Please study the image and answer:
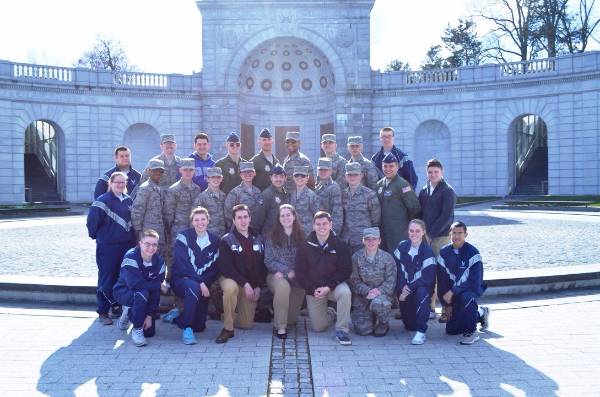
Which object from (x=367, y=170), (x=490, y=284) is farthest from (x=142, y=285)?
(x=490, y=284)

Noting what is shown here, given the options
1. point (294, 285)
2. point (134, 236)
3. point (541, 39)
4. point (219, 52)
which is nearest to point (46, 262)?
point (134, 236)

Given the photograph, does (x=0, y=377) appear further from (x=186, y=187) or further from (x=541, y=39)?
(x=541, y=39)

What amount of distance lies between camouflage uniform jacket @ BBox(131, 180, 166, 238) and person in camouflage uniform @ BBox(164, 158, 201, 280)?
0.51ft

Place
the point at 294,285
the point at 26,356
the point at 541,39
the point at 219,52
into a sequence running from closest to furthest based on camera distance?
the point at 26,356 < the point at 294,285 < the point at 219,52 < the point at 541,39

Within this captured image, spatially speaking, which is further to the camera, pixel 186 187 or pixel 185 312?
pixel 186 187

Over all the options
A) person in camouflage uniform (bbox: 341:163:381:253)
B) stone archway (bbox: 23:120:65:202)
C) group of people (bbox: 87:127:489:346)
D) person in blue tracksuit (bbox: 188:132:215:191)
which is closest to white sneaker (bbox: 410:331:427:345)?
group of people (bbox: 87:127:489:346)

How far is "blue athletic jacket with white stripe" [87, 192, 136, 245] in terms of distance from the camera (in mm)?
8445

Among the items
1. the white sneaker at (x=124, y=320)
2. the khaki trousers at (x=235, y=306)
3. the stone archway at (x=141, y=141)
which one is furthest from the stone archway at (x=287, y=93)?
the white sneaker at (x=124, y=320)

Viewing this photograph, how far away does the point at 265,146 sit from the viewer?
→ 10.0m

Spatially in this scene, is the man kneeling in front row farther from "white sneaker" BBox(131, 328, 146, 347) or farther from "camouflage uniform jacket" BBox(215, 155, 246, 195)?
"camouflage uniform jacket" BBox(215, 155, 246, 195)

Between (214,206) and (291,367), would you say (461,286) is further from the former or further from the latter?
(214,206)

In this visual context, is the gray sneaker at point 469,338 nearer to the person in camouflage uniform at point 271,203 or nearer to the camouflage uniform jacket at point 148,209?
the person in camouflage uniform at point 271,203

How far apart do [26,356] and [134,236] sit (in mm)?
2623

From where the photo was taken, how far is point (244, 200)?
356 inches
